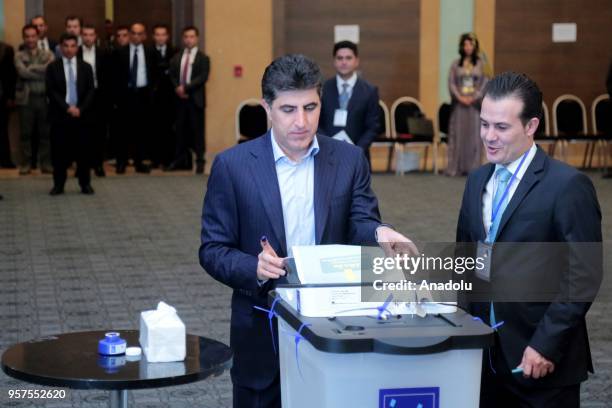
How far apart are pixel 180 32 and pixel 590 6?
20.8 feet

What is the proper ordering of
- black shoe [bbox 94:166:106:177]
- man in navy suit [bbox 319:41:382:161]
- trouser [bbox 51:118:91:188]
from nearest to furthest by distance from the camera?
man in navy suit [bbox 319:41:382:161] < trouser [bbox 51:118:91:188] < black shoe [bbox 94:166:106:177]

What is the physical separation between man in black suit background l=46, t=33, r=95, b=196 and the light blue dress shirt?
32.2ft

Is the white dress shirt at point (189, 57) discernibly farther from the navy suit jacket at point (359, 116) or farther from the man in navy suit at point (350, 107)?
the navy suit jacket at point (359, 116)

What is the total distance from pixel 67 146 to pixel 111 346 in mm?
10230

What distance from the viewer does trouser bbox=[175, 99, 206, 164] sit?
15750 millimetres

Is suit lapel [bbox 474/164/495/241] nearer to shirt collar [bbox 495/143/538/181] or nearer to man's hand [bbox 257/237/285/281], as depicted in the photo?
shirt collar [bbox 495/143/538/181]

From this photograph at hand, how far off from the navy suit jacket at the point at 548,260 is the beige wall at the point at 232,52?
12.8 m

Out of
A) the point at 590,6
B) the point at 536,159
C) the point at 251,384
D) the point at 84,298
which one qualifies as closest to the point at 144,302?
the point at 84,298

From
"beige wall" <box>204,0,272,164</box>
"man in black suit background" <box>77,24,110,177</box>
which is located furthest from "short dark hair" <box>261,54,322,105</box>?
"beige wall" <box>204,0,272,164</box>

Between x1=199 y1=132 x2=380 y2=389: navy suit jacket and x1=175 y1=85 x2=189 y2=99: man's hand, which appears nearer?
x1=199 y1=132 x2=380 y2=389: navy suit jacket

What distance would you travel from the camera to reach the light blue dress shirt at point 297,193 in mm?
3713

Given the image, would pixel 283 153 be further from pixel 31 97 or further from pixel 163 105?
pixel 163 105

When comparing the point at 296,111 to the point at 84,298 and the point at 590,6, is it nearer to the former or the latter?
the point at 84,298

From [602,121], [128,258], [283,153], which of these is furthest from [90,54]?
[283,153]
